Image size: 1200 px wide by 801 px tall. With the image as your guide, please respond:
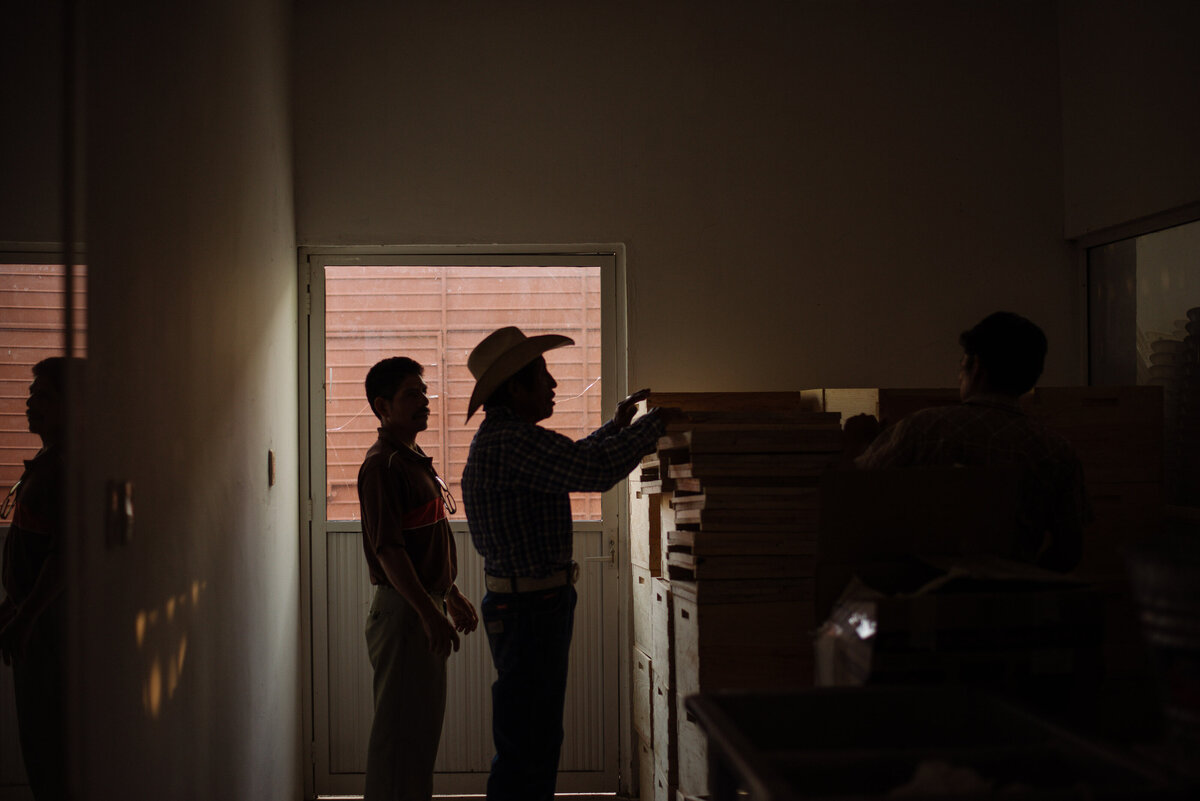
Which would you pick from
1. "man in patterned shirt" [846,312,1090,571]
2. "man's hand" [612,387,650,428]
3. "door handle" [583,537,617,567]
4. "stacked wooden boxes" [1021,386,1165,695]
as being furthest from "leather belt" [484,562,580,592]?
"stacked wooden boxes" [1021,386,1165,695]

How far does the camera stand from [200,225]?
2.48 m

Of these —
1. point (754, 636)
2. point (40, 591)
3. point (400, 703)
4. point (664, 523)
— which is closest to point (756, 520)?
point (754, 636)

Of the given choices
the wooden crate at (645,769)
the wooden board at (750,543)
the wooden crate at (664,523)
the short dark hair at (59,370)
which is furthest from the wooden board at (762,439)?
the short dark hair at (59,370)

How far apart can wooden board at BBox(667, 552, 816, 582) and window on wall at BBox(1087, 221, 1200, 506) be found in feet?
5.53

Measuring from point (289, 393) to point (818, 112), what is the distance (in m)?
2.55

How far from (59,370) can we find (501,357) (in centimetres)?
143

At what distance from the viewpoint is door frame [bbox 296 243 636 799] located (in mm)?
3869

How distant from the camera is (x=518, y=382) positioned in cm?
288

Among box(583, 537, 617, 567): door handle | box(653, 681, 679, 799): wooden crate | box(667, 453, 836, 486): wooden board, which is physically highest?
box(667, 453, 836, 486): wooden board

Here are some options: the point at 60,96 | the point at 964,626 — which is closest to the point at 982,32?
the point at 964,626

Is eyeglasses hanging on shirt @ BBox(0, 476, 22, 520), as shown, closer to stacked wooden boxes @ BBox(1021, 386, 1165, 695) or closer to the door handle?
the door handle

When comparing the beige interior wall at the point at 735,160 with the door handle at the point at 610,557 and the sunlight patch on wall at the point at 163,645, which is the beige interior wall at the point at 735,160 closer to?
the door handle at the point at 610,557

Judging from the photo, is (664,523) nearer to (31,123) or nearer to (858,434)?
(858,434)

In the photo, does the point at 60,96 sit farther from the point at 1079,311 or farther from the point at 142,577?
the point at 1079,311
